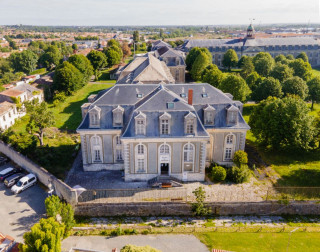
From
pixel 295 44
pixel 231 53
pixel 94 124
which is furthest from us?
pixel 295 44

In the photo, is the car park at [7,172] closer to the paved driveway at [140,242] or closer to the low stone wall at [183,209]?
the low stone wall at [183,209]

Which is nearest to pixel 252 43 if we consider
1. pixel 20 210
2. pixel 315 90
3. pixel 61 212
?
pixel 315 90

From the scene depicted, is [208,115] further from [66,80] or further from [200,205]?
[66,80]

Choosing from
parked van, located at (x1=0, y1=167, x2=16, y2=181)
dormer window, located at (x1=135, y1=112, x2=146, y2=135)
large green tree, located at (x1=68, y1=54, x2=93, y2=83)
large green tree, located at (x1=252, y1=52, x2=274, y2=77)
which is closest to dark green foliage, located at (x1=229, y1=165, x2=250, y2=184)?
dormer window, located at (x1=135, y1=112, x2=146, y2=135)

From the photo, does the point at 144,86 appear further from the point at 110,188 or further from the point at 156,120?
the point at 110,188

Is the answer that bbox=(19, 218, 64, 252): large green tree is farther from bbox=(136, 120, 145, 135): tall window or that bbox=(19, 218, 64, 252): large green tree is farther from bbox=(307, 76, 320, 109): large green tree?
bbox=(307, 76, 320, 109): large green tree

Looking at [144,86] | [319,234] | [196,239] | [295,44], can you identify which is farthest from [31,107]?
[295,44]

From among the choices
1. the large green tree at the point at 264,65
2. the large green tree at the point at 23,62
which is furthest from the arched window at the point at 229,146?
the large green tree at the point at 23,62
